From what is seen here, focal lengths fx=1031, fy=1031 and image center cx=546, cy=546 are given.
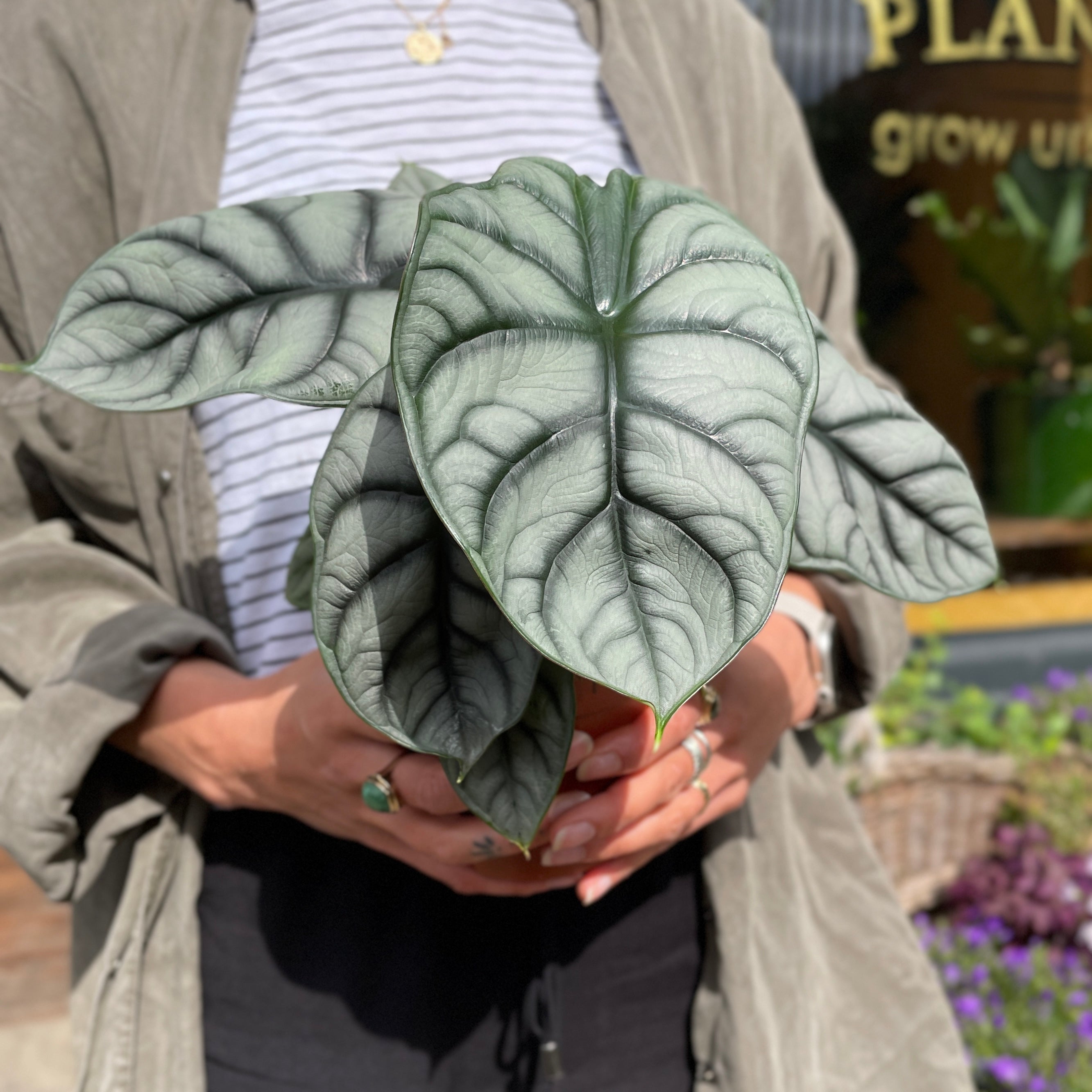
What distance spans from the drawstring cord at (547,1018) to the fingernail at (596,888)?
10 centimetres

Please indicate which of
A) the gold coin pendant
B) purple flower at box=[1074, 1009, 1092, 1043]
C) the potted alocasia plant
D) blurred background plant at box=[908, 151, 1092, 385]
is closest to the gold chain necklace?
the gold coin pendant

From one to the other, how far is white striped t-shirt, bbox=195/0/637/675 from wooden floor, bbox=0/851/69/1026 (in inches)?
71.1

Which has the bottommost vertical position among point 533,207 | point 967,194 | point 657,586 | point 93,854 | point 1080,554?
point 1080,554

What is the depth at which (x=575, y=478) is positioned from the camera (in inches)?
13.8

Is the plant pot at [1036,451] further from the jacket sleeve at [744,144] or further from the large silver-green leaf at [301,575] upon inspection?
the large silver-green leaf at [301,575]

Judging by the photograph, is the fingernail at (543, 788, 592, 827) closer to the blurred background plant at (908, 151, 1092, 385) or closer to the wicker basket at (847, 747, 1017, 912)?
the wicker basket at (847, 747, 1017, 912)

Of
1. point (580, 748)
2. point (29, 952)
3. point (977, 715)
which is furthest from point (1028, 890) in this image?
point (29, 952)

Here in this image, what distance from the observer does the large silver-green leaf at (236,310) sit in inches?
16.6

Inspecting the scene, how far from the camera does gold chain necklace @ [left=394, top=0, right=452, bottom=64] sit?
85cm

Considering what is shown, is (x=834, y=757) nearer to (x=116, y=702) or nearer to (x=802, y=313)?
(x=116, y=702)

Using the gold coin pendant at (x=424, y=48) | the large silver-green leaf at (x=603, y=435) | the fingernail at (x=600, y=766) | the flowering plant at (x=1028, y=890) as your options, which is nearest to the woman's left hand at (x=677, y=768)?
the fingernail at (x=600, y=766)

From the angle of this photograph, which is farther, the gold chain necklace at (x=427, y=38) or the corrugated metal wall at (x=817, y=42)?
the corrugated metal wall at (x=817, y=42)

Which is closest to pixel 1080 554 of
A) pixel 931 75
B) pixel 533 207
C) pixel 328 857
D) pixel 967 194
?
pixel 967 194

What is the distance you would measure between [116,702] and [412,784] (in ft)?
0.77
